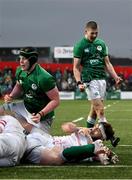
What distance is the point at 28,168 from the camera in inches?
296

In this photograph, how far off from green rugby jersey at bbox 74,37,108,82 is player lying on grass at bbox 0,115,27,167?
11.0 ft

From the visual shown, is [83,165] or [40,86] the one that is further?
[40,86]

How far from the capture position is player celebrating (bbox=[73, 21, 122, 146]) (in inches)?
436

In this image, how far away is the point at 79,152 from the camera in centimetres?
772

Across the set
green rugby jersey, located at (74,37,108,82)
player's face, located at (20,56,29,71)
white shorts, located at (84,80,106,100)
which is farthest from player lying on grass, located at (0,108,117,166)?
green rugby jersey, located at (74,37,108,82)

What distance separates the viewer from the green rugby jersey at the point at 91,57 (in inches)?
436

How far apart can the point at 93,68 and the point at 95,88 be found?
1.19 ft

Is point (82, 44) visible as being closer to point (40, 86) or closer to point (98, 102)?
point (98, 102)

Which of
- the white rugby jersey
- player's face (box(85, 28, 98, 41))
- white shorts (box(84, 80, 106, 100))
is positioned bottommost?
the white rugby jersey

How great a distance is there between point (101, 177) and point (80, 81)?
411 centimetres

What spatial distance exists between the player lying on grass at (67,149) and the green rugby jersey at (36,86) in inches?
19.1

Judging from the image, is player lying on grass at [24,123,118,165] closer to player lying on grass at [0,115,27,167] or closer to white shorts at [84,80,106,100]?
player lying on grass at [0,115,27,167]

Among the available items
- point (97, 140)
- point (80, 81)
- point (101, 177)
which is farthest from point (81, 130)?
point (80, 81)

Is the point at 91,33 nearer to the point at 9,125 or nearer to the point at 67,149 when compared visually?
the point at 9,125
